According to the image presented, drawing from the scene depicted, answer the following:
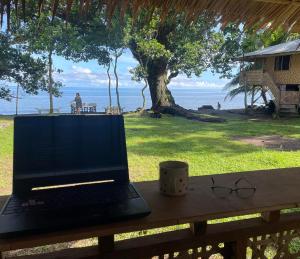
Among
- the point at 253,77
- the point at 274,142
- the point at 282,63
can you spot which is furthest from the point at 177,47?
the point at 274,142

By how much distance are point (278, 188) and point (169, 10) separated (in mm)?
971

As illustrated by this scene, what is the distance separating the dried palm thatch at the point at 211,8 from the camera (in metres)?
1.36

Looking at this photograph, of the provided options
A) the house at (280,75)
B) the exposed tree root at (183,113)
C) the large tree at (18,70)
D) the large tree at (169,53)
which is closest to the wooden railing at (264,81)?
the house at (280,75)

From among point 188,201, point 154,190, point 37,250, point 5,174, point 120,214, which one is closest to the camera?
point 120,214

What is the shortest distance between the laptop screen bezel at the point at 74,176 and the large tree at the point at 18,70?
10.7 meters

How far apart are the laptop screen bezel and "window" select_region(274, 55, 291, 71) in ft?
46.4

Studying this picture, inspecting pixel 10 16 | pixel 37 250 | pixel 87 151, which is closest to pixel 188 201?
→ pixel 87 151

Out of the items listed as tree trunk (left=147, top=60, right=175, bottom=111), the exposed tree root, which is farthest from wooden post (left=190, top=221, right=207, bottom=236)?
tree trunk (left=147, top=60, right=175, bottom=111)

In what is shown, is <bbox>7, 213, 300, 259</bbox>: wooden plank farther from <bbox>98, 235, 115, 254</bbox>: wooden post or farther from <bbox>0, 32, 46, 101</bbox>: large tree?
<bbox>0, 32, 46, 101</bbox>: large tree

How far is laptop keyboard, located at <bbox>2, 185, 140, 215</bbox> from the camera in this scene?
42.2 inches

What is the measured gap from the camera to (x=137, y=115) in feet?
41.2

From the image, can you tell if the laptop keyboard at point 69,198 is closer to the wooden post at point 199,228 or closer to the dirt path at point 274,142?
the wooden post at point 199,228

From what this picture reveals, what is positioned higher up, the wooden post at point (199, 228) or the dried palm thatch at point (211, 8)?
the dried palm thatch at point (211, 8)

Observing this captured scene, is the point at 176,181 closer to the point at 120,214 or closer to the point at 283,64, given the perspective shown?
the point at 120,214
